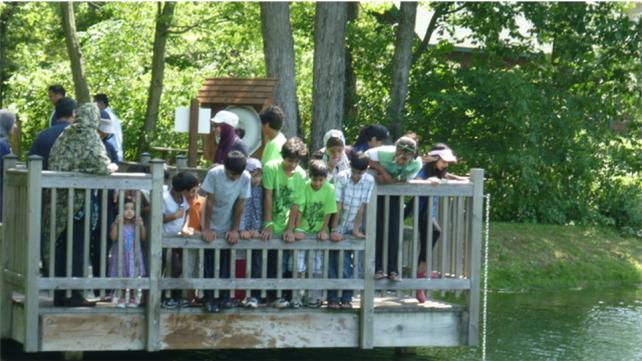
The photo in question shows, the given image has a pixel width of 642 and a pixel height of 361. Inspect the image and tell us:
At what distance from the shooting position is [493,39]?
76.0 ft

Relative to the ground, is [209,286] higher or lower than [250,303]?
higher

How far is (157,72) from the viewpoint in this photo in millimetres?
27656

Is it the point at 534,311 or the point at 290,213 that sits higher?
the point at 290,213

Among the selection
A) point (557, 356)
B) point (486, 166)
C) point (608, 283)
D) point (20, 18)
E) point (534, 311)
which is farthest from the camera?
point (20, 18)

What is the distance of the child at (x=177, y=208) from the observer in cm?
1031

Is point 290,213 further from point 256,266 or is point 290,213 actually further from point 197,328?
point 197,328

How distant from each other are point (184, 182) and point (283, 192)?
0.78 metres

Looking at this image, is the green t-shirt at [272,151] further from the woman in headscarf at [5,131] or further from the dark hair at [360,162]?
the woman in headscarf at [5,131]

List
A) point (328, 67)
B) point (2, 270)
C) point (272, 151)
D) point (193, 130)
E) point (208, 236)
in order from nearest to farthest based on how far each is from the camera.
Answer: point (208, 236) < point (2, 270) < point (272, 151) < point (193, 130) < point (328, 67)

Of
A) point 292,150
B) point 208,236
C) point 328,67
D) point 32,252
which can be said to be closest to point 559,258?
point 328,67

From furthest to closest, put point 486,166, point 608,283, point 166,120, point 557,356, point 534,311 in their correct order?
point 166,120
point 486,166
point 608,283
point 534,311
point 557,356

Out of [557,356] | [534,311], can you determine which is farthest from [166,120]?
[557,356]

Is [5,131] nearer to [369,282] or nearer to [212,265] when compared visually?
[212,265]

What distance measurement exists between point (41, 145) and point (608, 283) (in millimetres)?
11427
